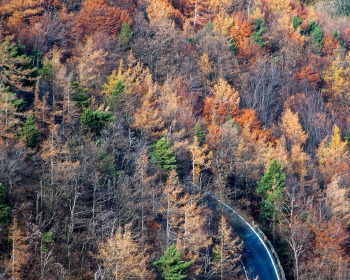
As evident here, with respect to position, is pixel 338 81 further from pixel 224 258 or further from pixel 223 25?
pixel 224 258

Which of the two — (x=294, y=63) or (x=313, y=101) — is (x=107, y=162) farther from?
(x=294, y=63)

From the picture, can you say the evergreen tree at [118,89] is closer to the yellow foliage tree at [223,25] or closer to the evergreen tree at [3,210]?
the evergreen tree at [3,210]

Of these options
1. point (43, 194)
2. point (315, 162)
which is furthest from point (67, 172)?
point (315, 162)

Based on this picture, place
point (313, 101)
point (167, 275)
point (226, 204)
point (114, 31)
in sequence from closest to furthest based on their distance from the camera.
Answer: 1. point (167, 275)
2. point (226, 204)
3. point (114, 31)
4. point (313, 101)

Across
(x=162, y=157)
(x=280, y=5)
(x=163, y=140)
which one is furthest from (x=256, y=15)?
(x=162, y=157)

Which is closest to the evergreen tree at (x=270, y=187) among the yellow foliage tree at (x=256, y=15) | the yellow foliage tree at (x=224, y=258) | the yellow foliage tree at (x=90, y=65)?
the yellow foliage tree at (x=224, y=258)

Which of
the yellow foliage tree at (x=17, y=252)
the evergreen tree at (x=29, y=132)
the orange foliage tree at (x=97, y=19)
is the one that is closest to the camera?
the yellow foliage tree at (x=17, y=252)
